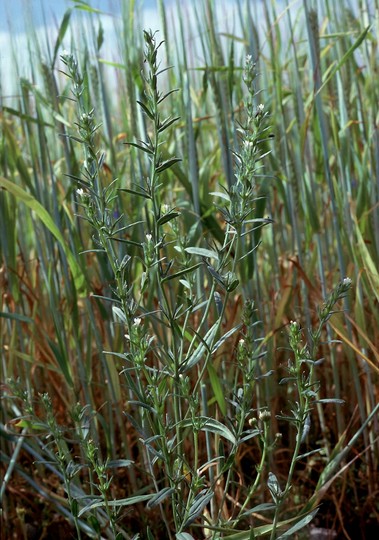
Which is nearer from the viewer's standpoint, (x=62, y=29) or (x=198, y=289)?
(x=198, y=289)

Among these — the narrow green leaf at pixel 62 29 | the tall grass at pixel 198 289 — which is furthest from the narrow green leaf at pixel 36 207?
the narrow green leaf at pixel 62 29

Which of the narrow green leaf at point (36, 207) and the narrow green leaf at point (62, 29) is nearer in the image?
the narrow green leaf at point (36, 207)

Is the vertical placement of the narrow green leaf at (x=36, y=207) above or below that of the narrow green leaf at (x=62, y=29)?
below

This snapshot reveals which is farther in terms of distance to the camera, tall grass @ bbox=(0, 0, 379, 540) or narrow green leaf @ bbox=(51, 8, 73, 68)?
narrow green leaf @ bbox=(51, 8, 73, 68)

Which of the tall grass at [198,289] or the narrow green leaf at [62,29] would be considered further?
the narrow green leaf at [62,29]

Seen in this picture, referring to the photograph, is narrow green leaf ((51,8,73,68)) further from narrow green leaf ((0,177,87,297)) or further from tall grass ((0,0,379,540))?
narrow green leaf ((0,177,87,297))

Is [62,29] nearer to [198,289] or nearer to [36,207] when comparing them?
[36,207]

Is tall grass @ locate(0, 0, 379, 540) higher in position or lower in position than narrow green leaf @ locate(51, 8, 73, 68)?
lower

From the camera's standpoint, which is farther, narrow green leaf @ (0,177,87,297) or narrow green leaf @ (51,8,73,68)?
narrow green leaf @ (51,8,73,68)

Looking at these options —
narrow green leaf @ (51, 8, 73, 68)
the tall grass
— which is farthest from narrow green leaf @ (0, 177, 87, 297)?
narrow green leaf @ (51, 8, 73, 68)

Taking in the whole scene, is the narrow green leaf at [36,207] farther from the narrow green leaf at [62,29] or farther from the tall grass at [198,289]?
the narrow green leaf at [62,29]

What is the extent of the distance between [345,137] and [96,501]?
786 mm

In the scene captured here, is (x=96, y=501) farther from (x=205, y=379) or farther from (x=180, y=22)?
(x=180, y=22)

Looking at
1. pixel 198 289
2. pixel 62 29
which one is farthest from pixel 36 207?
pixel 62 29
